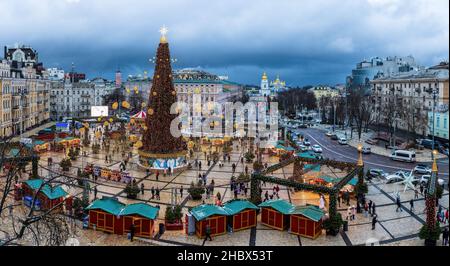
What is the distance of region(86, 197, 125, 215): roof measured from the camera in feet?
71.3

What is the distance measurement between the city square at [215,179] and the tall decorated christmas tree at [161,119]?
97 mm

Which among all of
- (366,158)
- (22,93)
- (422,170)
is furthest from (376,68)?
(22,93)

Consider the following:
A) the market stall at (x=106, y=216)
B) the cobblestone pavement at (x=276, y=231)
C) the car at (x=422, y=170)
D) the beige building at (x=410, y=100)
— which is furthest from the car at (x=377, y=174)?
the market stall at (x=106, y=216)

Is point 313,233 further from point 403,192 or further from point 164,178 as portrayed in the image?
point 164,178

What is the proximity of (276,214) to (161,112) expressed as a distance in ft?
61.1

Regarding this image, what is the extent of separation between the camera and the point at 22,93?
62938mm

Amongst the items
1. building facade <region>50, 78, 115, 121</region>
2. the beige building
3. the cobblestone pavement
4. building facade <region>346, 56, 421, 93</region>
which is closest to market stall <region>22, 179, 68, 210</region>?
the cobblestone pavement

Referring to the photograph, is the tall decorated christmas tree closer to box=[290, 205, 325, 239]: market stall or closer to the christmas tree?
the christmas tree

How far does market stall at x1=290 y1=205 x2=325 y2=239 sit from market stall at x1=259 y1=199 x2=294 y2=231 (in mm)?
532

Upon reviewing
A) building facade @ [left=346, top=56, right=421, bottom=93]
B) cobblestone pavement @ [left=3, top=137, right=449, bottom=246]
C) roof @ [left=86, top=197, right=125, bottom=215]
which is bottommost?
cobblestone pavement @ [left=3, top=137, right=449, bottom=246]

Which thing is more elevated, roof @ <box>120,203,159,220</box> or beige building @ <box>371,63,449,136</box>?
beige building @ <box>371,63,449,136</box>

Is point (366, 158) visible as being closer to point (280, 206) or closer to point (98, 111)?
point (280, 206)

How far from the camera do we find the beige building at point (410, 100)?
57.1 metres
